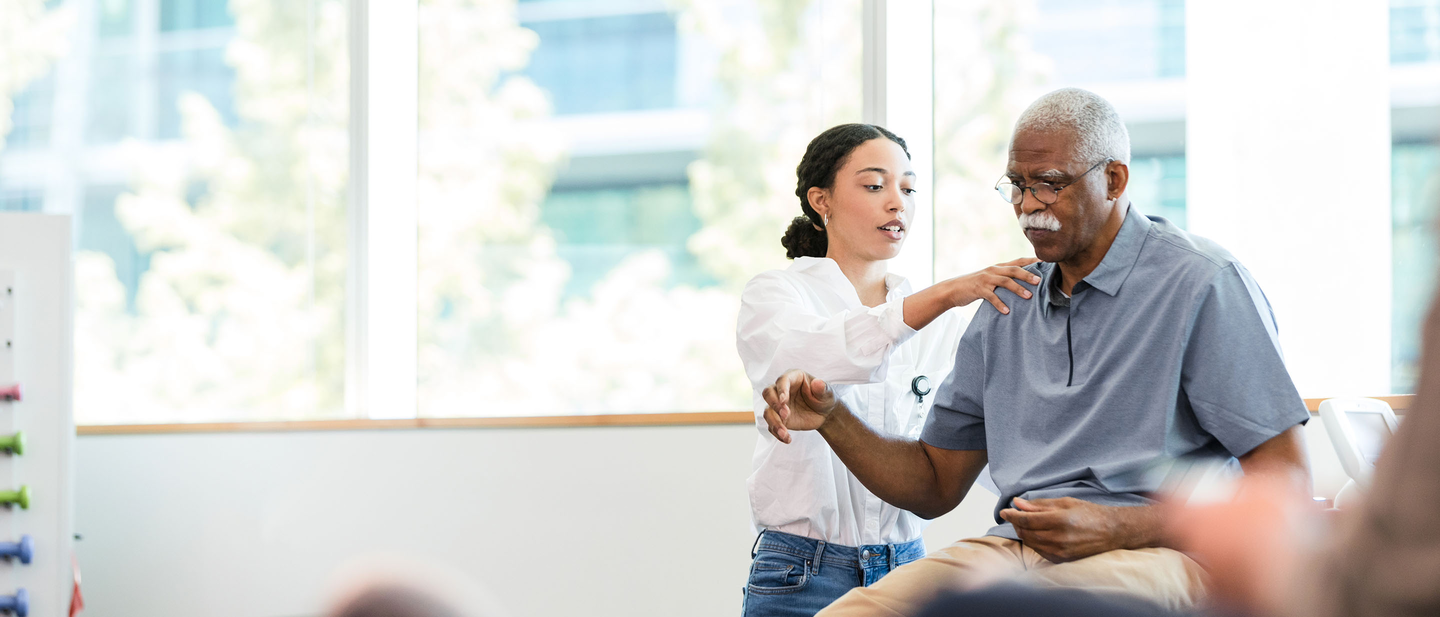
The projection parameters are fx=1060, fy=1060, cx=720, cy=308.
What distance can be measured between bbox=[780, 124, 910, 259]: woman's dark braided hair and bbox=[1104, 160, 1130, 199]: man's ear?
0.61 metres

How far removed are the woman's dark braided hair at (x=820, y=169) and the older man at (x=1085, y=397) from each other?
1.73ft

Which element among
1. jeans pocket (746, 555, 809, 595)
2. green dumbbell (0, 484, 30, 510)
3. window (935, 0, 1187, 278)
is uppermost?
window (935, 0, 1187, 278)

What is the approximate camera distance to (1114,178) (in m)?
1.69

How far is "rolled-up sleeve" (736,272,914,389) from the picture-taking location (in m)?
1.87

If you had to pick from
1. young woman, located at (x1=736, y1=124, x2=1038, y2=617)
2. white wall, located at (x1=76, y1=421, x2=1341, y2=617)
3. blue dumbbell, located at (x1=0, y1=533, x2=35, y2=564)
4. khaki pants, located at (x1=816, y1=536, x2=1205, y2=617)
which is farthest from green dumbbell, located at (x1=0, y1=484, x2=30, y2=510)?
khaki pants, located at (x1=816, y1=536, x2=1205, y2=617)

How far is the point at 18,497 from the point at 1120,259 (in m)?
3.11

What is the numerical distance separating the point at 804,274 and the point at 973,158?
1354 millimetres

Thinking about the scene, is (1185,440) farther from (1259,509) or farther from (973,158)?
(973,158)

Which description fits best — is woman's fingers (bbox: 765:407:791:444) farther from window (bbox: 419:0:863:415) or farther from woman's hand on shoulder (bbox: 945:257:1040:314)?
window (bbox: 419:0:863:415)

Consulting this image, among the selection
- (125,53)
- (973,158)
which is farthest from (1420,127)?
(125,53)

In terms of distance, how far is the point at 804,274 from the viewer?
7.20 ft

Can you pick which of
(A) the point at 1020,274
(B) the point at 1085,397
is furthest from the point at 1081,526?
(A) the point at 1020,274

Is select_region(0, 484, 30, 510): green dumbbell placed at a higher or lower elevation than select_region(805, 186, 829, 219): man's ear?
lower

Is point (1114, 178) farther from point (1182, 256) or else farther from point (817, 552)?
point (817, 552)
